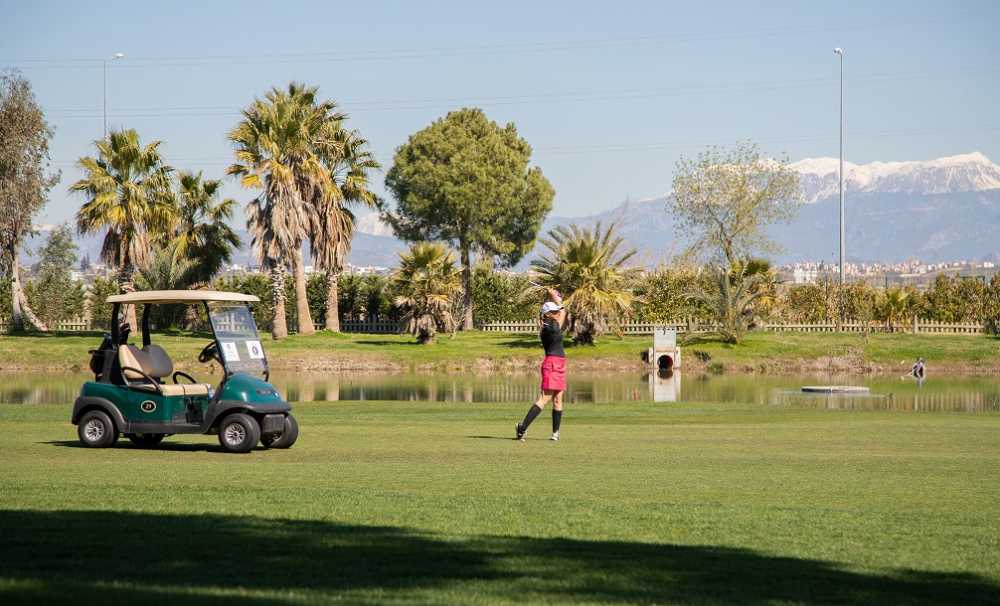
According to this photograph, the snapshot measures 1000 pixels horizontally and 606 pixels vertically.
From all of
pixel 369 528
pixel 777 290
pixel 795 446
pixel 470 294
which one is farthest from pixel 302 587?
pixel 470 294

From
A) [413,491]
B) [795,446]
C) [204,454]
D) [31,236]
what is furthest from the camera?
[31,236]

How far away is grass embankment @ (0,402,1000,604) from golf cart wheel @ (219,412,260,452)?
273 millimetres

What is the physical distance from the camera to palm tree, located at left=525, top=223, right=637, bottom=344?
177 ft

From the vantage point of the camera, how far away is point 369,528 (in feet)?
35.0

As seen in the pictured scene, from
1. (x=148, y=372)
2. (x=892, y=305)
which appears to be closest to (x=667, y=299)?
(x=892, y=305)

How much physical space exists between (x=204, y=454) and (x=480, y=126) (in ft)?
194

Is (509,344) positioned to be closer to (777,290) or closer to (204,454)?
(777,290)

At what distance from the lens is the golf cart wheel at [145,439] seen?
18531 millimetres

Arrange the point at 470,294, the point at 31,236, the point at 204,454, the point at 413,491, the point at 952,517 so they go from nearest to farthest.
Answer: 1. the point at 952,517
2. the point at 413,491
3. the point at 204,454
4. the point at 31,236
5. the point at 470,294

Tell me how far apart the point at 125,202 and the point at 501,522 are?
50997 mm

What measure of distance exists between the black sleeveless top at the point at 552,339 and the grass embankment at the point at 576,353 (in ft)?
106

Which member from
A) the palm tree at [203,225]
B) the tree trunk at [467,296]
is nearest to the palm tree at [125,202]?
the palm tree at [203,225]

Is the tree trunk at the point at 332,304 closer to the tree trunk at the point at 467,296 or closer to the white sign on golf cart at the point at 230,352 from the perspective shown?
the tree trunk at the point at 467,296

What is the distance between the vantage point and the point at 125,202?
58906 millimetres
